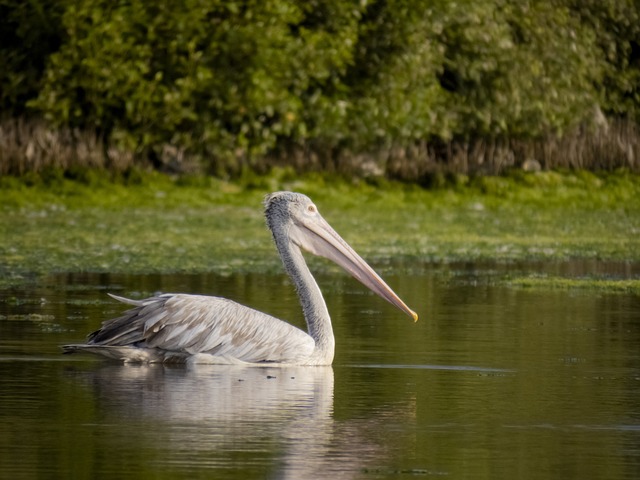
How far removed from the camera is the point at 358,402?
30.0 ft

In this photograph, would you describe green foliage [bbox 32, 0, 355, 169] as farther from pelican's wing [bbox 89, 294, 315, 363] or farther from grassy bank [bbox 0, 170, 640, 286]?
pelican's wing [bbox 89, 294, 315, 363]

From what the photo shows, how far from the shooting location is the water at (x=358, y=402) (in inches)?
288

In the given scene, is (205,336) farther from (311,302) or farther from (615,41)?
(615,41)

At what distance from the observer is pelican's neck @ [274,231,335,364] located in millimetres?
10555

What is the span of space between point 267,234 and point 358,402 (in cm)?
1218

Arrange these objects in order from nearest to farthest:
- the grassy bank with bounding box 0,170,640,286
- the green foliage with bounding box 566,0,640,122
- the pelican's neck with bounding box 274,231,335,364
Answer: the pelican's neck with bounding box 274,231,335,364 → the grassy bank with bounding box 0,170,640,286 → the green foliage with bounding box 566,0,640,122

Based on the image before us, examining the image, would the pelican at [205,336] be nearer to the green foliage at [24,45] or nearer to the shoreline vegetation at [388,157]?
the shoreline vegetation at [388,157]

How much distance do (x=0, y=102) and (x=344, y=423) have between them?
67.0 ft

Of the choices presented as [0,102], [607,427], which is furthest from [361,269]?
[0,102]

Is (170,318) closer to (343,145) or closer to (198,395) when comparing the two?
(198,395)

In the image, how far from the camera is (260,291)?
15.4 metres

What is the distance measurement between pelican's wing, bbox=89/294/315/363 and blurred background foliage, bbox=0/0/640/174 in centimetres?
1642

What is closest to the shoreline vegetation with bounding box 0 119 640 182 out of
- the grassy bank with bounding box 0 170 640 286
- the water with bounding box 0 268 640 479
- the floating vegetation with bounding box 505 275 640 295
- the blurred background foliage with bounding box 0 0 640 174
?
the blurred background foliage with bounding box 0 0 640 174

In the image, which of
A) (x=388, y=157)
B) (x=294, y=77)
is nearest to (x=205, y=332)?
(x=294, y=77)
